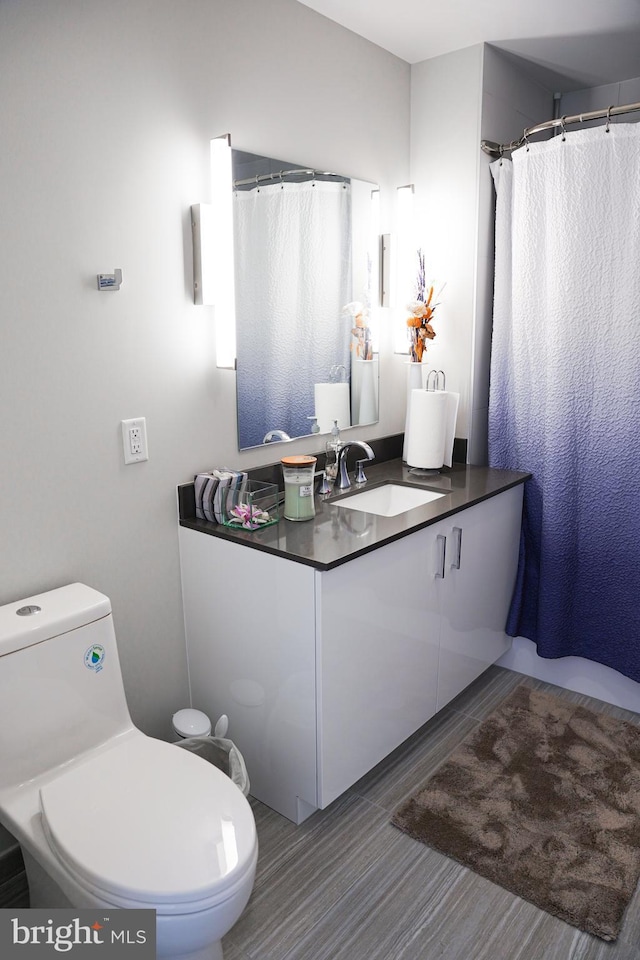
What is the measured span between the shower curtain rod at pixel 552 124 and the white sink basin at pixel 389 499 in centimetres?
132

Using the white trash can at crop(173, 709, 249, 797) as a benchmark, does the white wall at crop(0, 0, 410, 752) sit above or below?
above

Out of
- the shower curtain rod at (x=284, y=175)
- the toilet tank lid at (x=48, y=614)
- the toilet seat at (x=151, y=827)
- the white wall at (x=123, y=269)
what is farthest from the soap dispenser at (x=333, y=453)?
the toilet seat at (x=151, y=827)

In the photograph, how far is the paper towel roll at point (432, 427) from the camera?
2635 millimetres

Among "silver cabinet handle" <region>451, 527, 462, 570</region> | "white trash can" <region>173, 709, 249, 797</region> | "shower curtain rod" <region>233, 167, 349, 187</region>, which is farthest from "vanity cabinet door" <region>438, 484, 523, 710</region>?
"shower curtain rod" <region>233, 167, 349, 187</region>

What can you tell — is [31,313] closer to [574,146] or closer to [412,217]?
[412,217]

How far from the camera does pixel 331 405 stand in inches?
100

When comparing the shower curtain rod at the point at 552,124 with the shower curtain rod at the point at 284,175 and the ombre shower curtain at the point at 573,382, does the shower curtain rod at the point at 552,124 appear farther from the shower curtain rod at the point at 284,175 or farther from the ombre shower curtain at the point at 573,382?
the shower curtain rod at the point at 284,175

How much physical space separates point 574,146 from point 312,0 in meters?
0.99

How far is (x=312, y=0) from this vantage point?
7.16 feet

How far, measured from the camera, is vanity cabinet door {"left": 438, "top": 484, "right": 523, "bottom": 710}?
2340 millimetres

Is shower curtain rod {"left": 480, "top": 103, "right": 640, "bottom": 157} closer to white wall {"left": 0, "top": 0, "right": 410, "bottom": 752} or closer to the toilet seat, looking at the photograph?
white wall {"left": 0, "top": 0, "right": 410, "bottom": 752}

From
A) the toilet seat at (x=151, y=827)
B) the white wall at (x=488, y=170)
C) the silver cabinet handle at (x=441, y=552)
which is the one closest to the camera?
the toilet seat at (x=151, y=827)

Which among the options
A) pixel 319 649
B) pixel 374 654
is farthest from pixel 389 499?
pixel 319 649

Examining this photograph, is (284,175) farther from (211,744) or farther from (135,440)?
(211,744)
